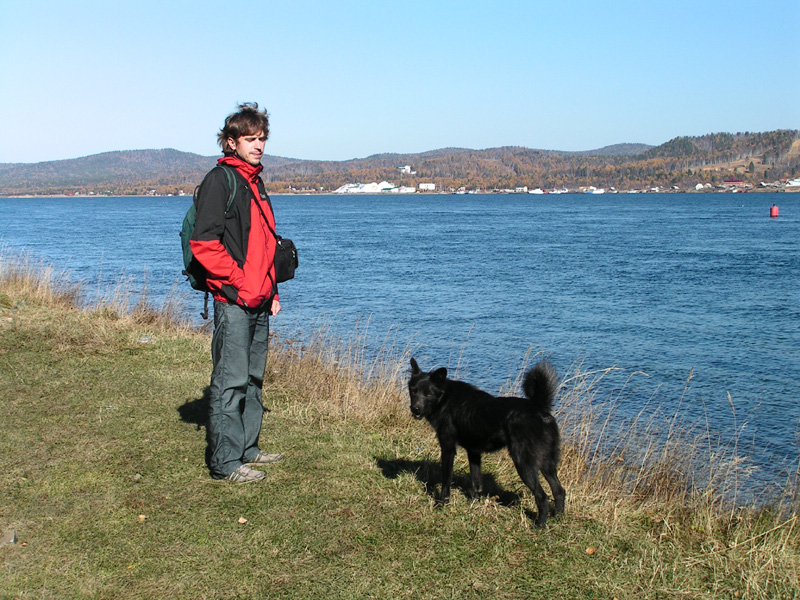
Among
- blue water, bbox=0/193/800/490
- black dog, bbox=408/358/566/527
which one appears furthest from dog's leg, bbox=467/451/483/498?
blue water, bbox=0/193/800/490

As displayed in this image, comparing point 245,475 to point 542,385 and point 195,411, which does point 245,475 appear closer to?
point 195,411

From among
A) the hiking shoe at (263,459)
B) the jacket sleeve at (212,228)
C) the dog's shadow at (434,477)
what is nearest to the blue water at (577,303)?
the dog's shadow at (434,477)

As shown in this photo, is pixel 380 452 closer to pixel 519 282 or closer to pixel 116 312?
pixel 116 312

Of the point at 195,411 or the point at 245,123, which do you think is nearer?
the point at 245,123

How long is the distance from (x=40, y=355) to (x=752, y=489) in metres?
8.22

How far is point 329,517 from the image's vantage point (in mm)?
4598

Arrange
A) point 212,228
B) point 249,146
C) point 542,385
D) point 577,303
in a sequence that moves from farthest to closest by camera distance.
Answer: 1. point 577,303
2. point 249,146
3. point 212,228
4. point 542,385

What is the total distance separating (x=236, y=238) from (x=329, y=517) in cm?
198

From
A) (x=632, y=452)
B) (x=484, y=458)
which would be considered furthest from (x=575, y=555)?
(x=632, y=452)

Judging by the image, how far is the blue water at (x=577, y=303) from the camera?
470 inches

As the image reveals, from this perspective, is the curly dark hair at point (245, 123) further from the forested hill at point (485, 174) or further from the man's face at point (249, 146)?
the forested hill at point (485, 174)

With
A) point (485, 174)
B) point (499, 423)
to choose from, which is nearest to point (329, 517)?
point (499, 423)

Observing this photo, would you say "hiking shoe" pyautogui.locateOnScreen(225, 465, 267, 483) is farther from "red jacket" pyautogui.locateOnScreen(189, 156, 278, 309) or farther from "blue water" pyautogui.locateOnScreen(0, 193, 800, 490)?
"blue water" pyautogui.locateOnScreen(0, 193, 800, 490)

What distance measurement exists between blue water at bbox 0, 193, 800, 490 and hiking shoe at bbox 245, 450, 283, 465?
4989mm
